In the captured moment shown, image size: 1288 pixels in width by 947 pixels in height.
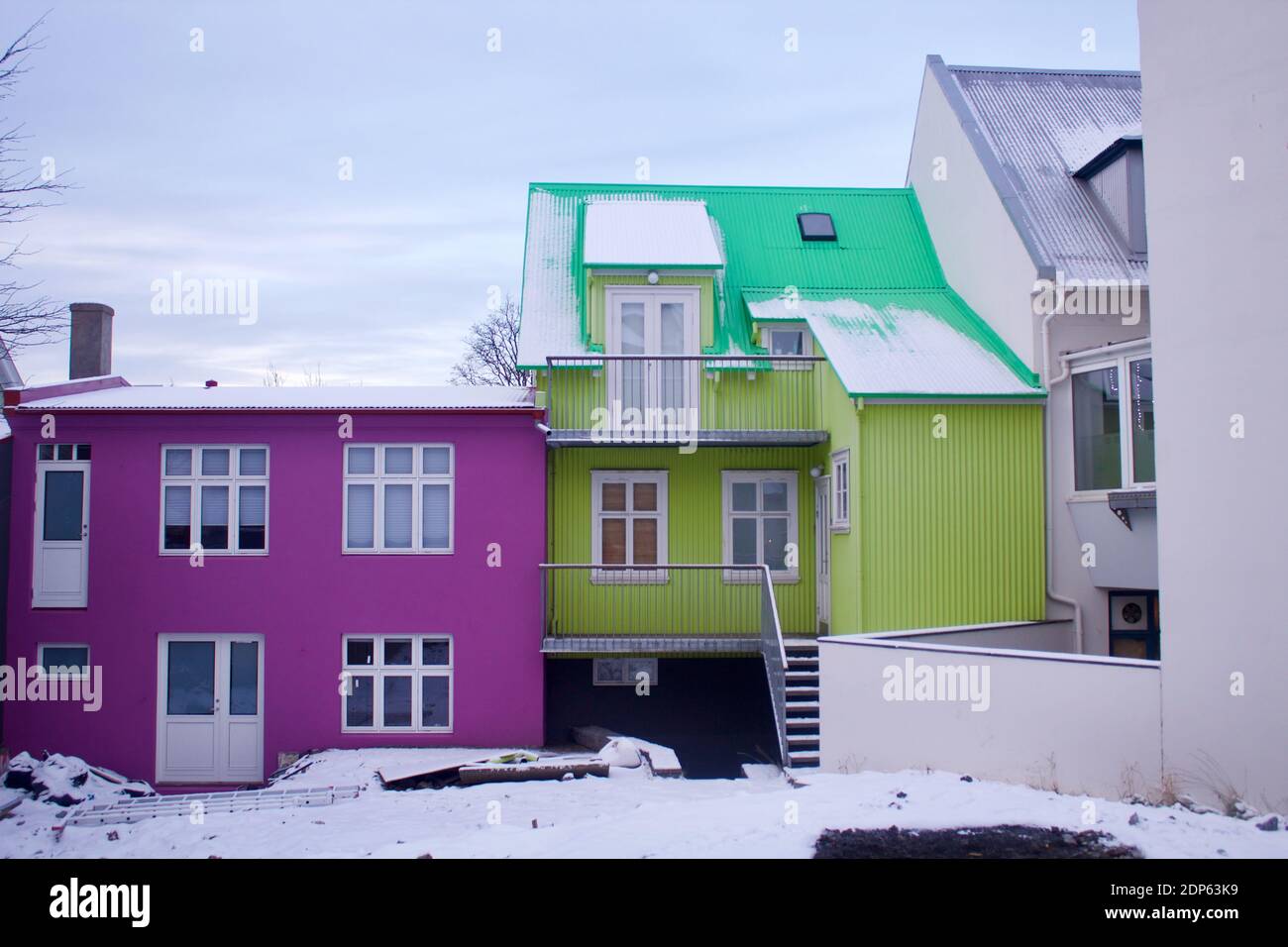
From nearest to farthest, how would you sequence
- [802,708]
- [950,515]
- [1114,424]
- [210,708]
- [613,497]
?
1. [802,708]
2. [1114,424]
3. [950,515]
4. [210,708]
5. [613,497]

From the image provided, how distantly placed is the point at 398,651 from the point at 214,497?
3.61 meters

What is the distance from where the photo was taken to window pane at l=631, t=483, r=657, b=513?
17047mm

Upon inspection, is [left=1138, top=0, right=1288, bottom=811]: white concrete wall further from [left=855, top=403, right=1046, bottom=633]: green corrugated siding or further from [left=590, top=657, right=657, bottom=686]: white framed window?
[left=590, top=657, right=657, bottom=686]: white framed window

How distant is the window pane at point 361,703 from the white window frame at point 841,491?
7.21 metres

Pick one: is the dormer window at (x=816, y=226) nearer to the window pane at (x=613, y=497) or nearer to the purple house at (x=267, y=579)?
the window pane at (x=613, y=497)

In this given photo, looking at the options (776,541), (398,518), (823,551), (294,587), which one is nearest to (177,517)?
(294,587)

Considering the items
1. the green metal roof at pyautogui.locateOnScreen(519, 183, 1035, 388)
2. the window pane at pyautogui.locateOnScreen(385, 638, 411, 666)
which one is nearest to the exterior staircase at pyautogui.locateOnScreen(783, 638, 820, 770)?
the green metal roof at pyautogui.locateOnScreen(519, 183, 1035, 388)

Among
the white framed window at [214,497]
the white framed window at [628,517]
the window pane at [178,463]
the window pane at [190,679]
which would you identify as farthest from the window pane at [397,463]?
the window pane at [190,679]

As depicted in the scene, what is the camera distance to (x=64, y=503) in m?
16.0

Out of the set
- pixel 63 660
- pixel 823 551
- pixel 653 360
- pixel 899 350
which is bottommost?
pixel 63 660

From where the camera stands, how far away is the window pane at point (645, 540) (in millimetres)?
16984

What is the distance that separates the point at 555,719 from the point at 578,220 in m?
9.37

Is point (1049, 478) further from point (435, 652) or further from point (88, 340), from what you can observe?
point (88, 340)
